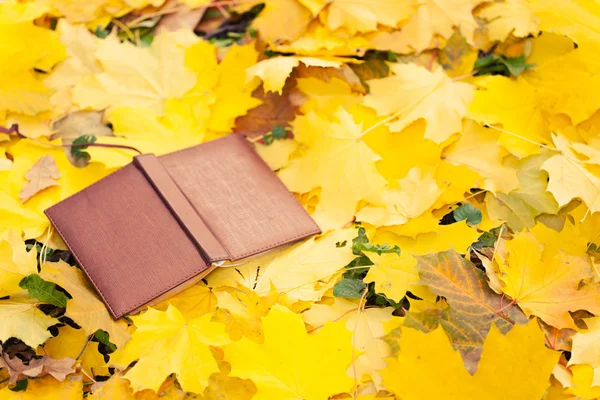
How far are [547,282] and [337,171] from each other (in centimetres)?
41

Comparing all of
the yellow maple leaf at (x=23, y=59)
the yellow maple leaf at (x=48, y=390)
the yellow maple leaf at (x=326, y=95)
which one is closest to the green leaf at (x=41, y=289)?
the yellow maple leaf at (x=48, y=390)

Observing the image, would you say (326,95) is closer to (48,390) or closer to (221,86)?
(221,86)

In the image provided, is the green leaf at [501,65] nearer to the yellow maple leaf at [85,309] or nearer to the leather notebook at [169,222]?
the leather notebook at [169,222]

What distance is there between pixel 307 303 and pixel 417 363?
9.0 inches

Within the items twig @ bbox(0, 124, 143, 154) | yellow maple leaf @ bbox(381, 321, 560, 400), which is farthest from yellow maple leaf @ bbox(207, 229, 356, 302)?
twig @ bbox(0, 124, 143, 154)

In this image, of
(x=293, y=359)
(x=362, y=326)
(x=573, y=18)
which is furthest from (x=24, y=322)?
(x=573, y=18)

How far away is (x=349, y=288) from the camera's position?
3.12ft

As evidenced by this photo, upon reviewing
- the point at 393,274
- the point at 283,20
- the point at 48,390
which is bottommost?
the point at 48,390

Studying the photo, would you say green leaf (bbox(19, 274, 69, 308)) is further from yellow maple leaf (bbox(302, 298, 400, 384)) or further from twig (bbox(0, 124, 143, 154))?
yellow maple leaf (bbox(302, 298, 400, 384))

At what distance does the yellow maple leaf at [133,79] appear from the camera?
1.18 meters

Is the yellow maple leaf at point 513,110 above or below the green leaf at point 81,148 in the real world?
above

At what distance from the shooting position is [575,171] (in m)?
1.02

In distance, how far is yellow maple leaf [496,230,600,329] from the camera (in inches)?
34.5

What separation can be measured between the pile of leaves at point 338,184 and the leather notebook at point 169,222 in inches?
1.6
